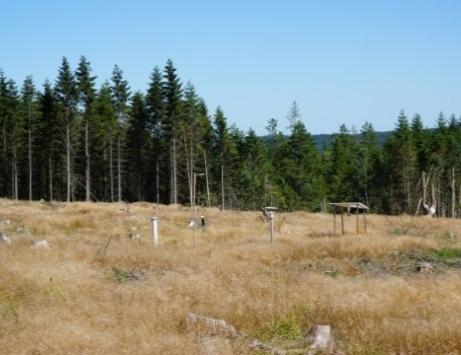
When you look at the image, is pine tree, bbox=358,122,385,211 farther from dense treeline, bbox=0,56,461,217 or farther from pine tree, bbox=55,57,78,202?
pine tree, bbox=55,57,78,202

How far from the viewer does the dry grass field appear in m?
7.19

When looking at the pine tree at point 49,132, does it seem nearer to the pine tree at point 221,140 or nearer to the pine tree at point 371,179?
the pine tree at point 221,140

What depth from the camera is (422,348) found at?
7180mm

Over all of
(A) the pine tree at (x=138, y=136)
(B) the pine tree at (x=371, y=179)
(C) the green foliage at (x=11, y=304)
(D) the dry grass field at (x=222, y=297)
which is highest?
(A) the pine tree at (x=138, y=136)

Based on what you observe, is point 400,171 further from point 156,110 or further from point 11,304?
point 11,304

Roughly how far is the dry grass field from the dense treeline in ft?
133

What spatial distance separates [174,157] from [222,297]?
49033 millimetres

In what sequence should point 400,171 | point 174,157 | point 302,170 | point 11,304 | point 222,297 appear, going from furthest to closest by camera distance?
point 302,170 → point 400,171 → point 174,157 → point 222,297 → point 11,304

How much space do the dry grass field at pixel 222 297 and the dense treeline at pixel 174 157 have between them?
4060 cm

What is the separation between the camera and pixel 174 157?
2308 inches

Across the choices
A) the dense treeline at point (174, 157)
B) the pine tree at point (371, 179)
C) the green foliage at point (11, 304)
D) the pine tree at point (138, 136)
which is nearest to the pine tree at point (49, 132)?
the dense treeline at point (174, 157)

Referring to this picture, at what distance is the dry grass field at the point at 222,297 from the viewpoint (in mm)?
7191

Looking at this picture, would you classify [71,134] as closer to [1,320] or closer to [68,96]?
[68,96]

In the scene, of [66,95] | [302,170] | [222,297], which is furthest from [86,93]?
[222,297]
